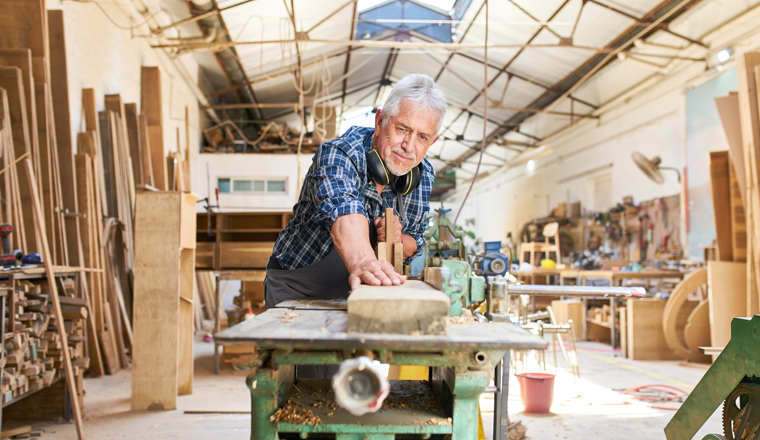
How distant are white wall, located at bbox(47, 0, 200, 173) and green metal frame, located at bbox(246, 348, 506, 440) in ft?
13.8

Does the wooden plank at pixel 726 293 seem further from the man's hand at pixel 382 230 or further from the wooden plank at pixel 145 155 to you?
the wooden plank at pixel 145 155

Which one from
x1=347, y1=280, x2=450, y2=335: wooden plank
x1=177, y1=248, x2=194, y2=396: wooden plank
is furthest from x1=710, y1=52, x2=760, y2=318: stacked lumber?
x1=177, y1=248, x2=194, y2=396: wooden plank

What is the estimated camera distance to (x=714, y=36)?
709cm

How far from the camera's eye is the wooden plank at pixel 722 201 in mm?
4410

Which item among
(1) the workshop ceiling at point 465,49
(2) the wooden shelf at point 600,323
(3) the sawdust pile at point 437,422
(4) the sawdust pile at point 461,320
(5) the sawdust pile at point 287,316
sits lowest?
(2) the wooden shelf at point 600,323

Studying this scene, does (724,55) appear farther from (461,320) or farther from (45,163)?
(45,163)

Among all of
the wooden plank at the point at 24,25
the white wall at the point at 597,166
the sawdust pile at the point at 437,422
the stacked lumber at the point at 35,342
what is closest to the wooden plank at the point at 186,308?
the stacked lumber at the point at 35,342

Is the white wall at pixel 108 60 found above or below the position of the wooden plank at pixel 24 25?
above

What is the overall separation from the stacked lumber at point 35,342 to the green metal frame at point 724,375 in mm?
2794

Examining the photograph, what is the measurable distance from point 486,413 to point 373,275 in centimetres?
256

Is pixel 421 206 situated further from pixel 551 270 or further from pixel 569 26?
pixel 569 26

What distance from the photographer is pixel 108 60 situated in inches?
208

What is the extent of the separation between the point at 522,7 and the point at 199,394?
23.1 feet

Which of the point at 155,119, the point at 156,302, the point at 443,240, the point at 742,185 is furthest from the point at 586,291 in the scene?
the point at 155,119
